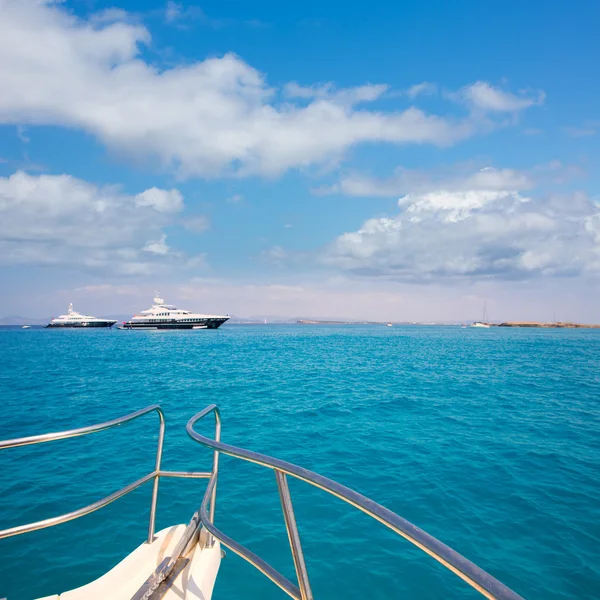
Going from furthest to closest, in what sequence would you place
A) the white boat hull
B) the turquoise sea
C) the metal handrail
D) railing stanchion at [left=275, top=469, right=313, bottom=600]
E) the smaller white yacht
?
the smaller white yacht, the turquoise sea, the white boat hull, railing stanchion at [left=275, top=469, right=313, bottom=600], the metal handrail

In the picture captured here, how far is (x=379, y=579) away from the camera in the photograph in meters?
4.95

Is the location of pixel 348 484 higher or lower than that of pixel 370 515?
lower

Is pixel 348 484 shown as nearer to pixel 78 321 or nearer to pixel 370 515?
pixel 370 515

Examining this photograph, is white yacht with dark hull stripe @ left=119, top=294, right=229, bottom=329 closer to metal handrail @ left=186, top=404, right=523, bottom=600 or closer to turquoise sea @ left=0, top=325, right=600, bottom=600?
turquoise sea @ left=0, top=325, right=600, bottom=600

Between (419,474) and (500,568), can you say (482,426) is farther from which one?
(500,568)

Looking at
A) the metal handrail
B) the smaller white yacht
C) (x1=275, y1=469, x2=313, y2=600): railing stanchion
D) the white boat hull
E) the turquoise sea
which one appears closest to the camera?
the metal handrail

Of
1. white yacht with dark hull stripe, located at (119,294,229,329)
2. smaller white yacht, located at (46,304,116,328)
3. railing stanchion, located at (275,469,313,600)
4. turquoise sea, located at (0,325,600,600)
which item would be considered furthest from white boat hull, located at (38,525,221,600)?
smaller white yacht, located at (46,304,116,328)

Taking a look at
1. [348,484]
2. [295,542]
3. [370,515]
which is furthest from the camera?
[348,484]

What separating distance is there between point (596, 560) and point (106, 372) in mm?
27619

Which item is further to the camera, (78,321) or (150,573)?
(78,321)

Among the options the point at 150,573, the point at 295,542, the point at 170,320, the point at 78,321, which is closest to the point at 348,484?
the point at 150,573

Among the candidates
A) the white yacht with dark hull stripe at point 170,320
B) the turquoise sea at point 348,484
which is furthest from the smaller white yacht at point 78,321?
the turquoise sea at point 348,484

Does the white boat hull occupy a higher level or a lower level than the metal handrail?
lower

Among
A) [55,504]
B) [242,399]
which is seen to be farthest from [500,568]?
[242,399]
